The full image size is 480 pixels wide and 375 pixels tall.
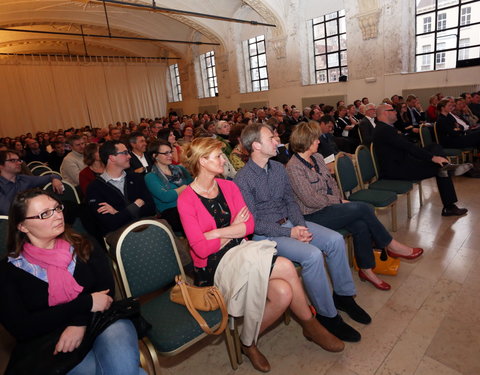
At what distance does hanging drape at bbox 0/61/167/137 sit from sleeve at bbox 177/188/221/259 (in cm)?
1767

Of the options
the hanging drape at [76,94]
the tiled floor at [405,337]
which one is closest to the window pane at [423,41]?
the tiled floor at [405,337]

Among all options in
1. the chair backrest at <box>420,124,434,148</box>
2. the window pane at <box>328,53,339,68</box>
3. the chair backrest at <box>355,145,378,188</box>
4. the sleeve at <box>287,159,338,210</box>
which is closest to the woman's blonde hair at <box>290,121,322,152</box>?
the sleeve at <box>287,159,338,210</box>

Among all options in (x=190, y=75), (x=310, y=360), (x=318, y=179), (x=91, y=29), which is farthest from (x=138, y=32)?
(x=310, y=360)

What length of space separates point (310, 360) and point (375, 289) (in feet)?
3.02

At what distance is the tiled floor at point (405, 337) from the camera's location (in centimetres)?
182

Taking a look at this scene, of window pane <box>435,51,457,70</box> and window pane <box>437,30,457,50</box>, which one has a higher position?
window pane <box>437,30,457,50</box>

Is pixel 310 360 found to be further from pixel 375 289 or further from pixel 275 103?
pixel 275 103

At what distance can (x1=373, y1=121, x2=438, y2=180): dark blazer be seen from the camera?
138 inches

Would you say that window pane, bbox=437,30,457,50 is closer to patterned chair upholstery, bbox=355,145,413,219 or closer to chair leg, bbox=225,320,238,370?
patterned chair upholstery, bbox=355,145,413,219

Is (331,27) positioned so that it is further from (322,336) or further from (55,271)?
(55,271)

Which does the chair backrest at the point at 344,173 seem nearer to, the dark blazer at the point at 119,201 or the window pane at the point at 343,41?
the dark blazer at the point at 119,201

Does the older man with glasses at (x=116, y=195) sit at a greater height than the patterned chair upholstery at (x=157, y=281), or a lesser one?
greater

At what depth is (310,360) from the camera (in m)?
1.93

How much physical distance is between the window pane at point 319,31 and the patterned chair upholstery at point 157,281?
39.7 feet
